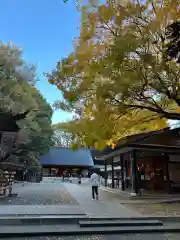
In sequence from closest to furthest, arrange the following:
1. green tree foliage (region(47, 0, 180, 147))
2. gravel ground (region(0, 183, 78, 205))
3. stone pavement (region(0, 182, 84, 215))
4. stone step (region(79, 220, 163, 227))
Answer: green tree foliage (region(47, 0, 180, 147)), stone step (region(79, 220, 163, 227)), stone pavement (region(0, 182, 84, 215)), gravel ground (region(0, 183, 78, 205))

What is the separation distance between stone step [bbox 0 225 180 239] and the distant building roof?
38150 mm

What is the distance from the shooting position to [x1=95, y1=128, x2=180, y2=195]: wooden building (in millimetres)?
14930

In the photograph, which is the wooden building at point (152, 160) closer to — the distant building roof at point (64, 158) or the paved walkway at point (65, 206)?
the paved walkway at point (65, 206)

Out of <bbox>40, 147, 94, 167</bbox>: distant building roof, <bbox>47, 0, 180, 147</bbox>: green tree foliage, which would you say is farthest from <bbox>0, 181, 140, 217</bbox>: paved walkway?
<bbox>40, 147, 94, 167</bbox>: distant building roof

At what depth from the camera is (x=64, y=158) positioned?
47.0 metres

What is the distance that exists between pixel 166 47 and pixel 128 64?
1.12 m

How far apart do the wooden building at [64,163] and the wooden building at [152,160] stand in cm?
2918

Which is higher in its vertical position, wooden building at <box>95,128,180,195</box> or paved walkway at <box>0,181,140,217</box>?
wooden building at <box>95,128,180,195</box>

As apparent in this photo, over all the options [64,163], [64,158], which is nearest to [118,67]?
[64,163]

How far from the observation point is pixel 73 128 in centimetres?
779

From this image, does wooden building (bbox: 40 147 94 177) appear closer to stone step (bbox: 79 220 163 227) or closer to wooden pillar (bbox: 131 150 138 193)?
wooden pillar (bbox: 131 150 138 193)

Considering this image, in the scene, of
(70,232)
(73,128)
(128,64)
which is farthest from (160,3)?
(70,232)

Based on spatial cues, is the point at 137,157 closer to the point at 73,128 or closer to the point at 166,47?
the point at 73,128

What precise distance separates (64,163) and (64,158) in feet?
3.87
